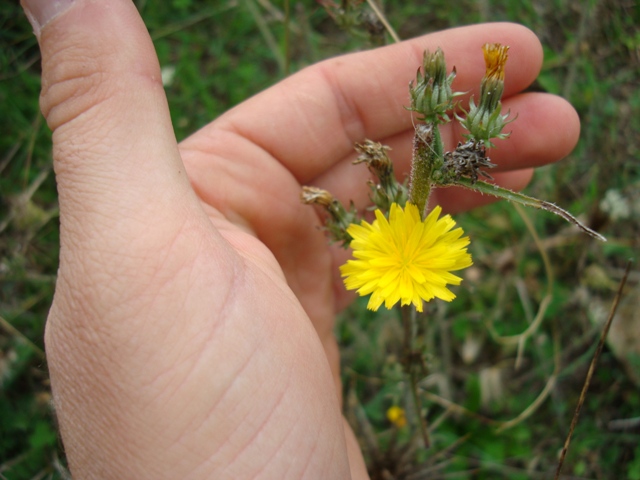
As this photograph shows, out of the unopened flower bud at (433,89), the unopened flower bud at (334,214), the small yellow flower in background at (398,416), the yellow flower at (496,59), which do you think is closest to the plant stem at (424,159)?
the unopened flower bud at (433,89)

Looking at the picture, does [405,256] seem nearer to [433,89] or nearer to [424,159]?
[424,159]

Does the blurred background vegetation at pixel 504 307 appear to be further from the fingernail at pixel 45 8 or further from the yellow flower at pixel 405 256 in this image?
→ the fingernail at pixel 45 8

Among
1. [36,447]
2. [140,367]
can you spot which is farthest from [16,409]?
[140,367]

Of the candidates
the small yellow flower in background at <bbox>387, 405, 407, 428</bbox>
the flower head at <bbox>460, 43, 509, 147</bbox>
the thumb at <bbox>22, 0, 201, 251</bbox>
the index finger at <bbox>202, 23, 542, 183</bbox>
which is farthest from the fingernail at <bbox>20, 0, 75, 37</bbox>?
the small yellow flower in background at <bbox>387, 405, 407, 428</bbox>

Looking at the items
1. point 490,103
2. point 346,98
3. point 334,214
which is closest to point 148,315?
point 334,214

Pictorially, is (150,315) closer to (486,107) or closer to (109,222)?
(109,222)

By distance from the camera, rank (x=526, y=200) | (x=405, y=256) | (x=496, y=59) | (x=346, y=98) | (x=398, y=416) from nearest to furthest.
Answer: (x=526, y=200)
(x=496, y=59)
(x=405, y=256)
(x=346, y=98)
(x=398, y=416)

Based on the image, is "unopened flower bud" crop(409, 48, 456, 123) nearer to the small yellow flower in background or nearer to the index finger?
the index finger
